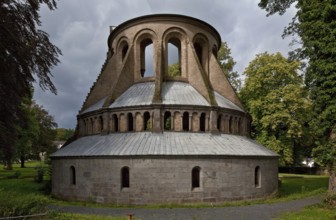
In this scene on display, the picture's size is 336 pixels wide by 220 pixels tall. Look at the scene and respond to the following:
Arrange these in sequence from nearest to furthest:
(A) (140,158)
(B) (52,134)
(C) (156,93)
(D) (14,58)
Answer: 1. (D) (14,58)
2. (A) (140,158)
3. (C) (156,93)
4. (B) (52,134)

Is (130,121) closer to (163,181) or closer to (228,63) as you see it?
(163,181)

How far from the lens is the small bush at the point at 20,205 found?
36.9 ft

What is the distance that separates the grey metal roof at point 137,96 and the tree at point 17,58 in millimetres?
8319

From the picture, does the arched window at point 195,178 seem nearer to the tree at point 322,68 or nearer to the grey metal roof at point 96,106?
the tree at point 322,68

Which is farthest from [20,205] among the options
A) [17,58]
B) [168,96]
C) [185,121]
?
[185,121]

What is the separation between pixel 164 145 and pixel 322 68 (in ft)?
34.3

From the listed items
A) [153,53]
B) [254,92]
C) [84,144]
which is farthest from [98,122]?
[254,92]

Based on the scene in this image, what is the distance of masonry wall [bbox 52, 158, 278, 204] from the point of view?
19219 mm

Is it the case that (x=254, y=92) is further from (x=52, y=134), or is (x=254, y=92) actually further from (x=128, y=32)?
(x=52, y=134)

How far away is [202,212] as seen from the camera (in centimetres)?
1673

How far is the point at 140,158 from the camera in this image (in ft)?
63.5

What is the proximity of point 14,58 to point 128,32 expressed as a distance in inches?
575

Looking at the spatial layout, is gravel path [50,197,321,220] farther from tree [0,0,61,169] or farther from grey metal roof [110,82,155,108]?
grey metal roof [110,82,155,108]

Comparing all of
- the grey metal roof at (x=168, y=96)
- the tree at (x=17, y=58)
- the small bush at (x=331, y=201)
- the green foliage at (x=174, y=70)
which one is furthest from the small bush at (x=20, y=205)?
the green foliage at (x=174, y=70)
